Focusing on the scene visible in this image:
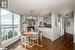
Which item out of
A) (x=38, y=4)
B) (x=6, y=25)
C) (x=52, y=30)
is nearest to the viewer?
(x=38, y=4)

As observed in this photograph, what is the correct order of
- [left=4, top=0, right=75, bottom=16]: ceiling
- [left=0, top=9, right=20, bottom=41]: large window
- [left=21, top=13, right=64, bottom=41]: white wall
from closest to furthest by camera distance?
[left=4, top=0, right=75, bottom=16]: ceiling
[left=0, top=9, right=20, bottom=41]: large window
[left=21, top=13, right=64, bottom=41]: white wall

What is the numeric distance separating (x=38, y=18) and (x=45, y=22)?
4.48 ft

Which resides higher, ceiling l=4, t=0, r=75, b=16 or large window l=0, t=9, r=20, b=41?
ceiling l=4, t=0, r=75, b=16

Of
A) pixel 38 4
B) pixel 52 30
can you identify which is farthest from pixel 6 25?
pixel 52 30

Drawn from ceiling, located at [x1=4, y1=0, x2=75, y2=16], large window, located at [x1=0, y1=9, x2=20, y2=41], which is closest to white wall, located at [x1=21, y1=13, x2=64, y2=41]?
ceiling, located at [x1=4, y1=0, x2=75, y2=16]

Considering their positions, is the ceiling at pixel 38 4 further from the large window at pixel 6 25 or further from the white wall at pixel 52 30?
the white wall at pixel 52 30

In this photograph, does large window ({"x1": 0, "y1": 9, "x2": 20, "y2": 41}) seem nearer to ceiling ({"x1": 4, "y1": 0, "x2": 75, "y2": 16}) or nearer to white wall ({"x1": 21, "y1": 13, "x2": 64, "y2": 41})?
ceiling ({"x1": 4, "y1": 0, "x2": 75, "y2": 16})

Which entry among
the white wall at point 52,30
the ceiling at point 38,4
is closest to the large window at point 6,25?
the ceiling at point 38,4

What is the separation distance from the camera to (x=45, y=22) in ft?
44.9

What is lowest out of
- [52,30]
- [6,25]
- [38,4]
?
[52,30]

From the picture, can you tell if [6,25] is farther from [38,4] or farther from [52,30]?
[52,30]

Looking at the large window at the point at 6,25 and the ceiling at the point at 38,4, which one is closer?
the ceiling at the point at 38,4

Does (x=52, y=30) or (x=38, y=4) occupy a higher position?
(x=38, y=4)

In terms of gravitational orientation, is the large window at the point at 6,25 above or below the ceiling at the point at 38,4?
below
